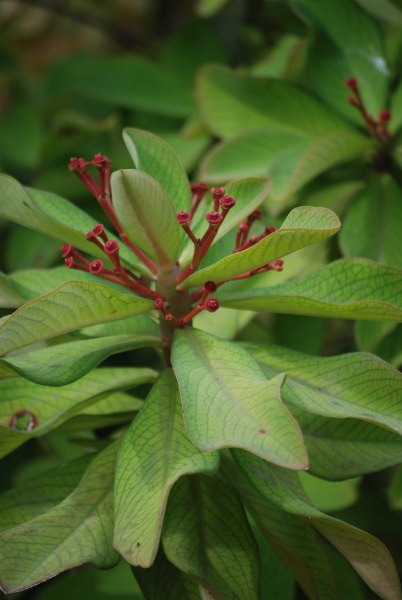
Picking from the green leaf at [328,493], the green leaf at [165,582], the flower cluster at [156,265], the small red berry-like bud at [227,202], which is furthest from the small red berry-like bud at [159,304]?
the green leaf at [328,493]

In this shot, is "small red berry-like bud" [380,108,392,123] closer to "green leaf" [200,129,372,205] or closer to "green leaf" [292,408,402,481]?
"green leaf" [200,129,372,205]

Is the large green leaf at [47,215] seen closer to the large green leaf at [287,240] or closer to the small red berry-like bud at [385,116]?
the large green leaf at [287,240]

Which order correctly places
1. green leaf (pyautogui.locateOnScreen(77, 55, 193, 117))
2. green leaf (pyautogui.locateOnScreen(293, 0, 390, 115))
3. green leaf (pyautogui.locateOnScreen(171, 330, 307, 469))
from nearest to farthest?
1. green leaf (pyautogui.locateOnScreen(171, 330, 307, 469))
2. green leaf (pyautogui.locateOnScreen(293, 0, 390, 115))
3. green leaf (pyautogui.locateOnScreen(77, 55, 193, 117))

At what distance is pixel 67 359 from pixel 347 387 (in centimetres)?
23

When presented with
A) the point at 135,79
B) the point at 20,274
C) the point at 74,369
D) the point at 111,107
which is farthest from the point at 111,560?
the point at 111,107

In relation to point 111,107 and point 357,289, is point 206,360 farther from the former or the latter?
point 111,107

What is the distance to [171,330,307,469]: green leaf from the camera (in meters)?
0.61

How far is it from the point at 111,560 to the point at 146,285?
0.81 feet

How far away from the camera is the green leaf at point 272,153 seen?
1006 millimetres

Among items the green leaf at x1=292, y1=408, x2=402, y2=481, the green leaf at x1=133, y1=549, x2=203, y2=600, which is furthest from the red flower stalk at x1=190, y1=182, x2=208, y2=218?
the green leaf at x1=133, y1=549, x2=203, y2=600

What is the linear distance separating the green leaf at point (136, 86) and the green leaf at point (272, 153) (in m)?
0.32

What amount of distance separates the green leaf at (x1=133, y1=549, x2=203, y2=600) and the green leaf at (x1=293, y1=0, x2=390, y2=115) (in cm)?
63

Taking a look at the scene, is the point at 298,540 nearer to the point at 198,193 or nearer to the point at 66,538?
the point at 66,538

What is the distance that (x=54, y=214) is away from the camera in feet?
2.69
